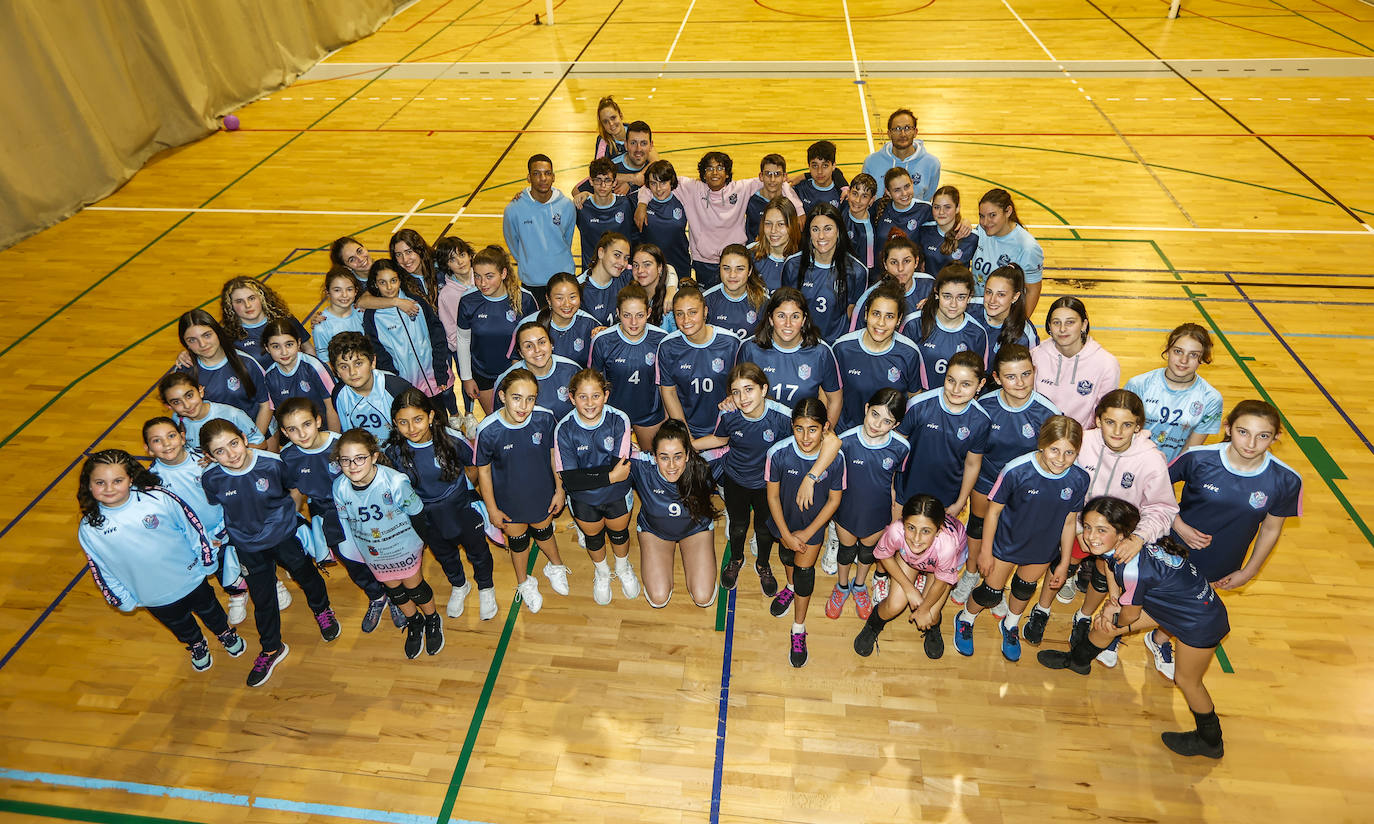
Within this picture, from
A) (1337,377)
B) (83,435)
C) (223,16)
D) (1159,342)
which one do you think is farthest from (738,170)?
(223,16)

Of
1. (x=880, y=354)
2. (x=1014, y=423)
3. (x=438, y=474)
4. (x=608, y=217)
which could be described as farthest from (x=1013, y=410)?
(x=608, y=217)

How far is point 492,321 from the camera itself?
5.49 meters

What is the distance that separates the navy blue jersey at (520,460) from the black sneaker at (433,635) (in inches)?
30.9

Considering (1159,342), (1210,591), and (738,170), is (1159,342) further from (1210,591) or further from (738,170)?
(738,170)

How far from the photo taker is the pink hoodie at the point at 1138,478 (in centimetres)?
405

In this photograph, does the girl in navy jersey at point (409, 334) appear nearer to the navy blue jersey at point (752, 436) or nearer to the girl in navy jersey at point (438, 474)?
the girl in navy jersey at point (438, 474)

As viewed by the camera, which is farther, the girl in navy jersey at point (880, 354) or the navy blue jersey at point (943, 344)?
the navy blue jersey at point (943, 344)

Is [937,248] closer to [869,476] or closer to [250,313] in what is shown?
[869,476]

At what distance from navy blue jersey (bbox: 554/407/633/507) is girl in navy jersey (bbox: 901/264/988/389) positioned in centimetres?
197

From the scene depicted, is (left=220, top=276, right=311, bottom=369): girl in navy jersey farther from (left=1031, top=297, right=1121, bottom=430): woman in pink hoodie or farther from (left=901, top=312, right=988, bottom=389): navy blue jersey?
(left=1031, top=297, right=1121, bottom=430): woman in pink hoodie

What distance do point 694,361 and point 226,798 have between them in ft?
12.1

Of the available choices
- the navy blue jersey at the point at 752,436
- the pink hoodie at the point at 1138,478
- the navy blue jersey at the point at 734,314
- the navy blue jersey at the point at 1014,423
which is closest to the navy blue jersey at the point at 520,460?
the navy blue jersey at the point at 752,436

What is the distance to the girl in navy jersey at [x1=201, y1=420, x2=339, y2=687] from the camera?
14.2ft

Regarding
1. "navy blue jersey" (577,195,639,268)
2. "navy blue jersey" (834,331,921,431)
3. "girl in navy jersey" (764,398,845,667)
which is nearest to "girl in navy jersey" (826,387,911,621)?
"girl in navy jersey" (764,398,845,667)
